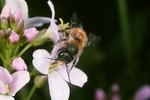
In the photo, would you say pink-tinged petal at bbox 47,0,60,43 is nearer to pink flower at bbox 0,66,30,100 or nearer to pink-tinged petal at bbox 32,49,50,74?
pink-tinged petal at bbox 32,49,50,74

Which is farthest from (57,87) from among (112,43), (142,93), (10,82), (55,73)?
(112,43)

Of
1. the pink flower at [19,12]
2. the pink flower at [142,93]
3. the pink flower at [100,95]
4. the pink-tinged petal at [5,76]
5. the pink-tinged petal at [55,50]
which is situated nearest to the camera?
the pink-tinged petal at [5,76]

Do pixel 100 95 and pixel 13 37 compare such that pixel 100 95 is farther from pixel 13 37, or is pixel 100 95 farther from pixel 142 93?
pixel 13 37

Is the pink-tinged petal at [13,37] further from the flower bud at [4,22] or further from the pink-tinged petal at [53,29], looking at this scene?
the pink-tinged petal at [53,29]

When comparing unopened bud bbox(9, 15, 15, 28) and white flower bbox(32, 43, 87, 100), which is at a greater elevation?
unopened bud bbox(9, 15, 15, 28)

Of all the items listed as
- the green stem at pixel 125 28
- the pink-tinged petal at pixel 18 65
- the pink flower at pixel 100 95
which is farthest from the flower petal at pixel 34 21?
the green stem at pixel 125 28

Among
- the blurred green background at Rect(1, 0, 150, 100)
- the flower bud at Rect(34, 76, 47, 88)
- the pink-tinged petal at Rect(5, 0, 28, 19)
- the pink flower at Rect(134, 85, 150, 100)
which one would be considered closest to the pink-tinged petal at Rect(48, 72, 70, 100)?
the flower bud at Rect(34, 76, 47, 88)

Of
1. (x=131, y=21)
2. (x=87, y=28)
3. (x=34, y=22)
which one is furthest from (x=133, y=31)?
(x=34, y=22)

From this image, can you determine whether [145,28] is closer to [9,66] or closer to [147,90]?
[147,90]
